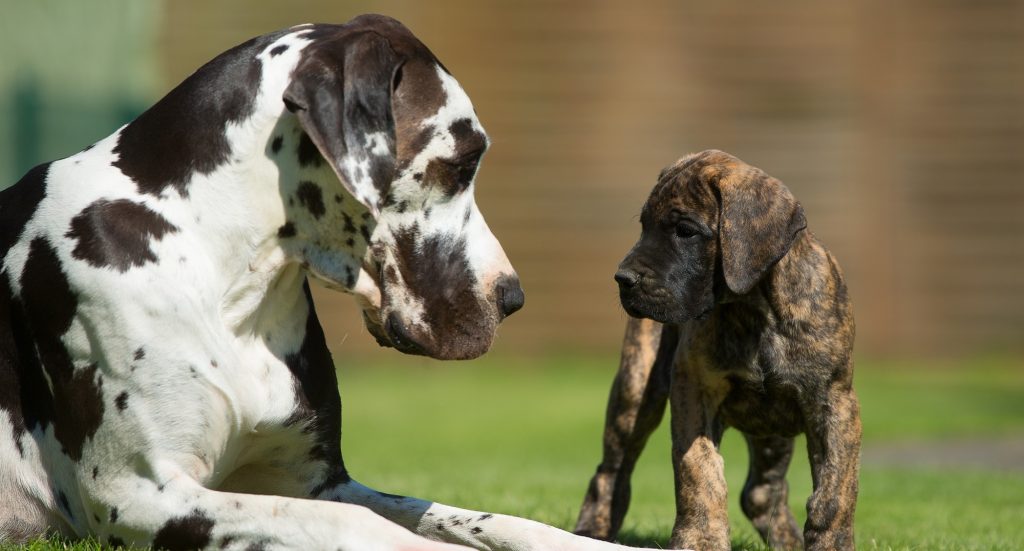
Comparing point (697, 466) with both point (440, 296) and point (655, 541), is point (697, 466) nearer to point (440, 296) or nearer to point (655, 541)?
point (655, 541)

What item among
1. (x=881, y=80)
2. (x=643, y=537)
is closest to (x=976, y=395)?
(x=881, y=80)

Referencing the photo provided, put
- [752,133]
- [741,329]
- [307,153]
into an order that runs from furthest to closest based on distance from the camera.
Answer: [752,133] < [741,329] < [307,153]

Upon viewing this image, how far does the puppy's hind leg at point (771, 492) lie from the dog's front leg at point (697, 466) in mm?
885

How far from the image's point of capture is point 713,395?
5.08 meters

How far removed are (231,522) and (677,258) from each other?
6.83ft

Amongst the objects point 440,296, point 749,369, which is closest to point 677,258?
point 749,369

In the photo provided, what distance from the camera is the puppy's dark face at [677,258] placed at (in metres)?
4.97


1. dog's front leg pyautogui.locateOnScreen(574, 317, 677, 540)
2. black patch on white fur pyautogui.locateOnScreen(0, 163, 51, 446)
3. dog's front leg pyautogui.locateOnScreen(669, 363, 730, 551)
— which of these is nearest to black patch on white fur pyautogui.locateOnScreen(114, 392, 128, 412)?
black patch on white fur pyautogui.locateOnScreen(0, 163, 51, 446)

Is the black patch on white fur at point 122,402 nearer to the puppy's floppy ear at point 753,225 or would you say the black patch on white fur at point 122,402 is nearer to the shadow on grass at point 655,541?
the puppy's floppy ear at point 753,225

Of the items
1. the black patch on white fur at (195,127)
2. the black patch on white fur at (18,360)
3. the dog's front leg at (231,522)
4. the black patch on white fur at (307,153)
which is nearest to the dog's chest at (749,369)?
the dog's front leg at (231,522)

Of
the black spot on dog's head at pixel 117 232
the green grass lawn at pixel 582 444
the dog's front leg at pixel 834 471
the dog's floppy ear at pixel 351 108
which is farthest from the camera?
the green grass lawn at pixel 582 444

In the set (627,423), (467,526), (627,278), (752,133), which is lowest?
(467,526)

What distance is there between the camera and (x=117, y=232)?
394cm

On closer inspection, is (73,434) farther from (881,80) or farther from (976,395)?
(881,80)
